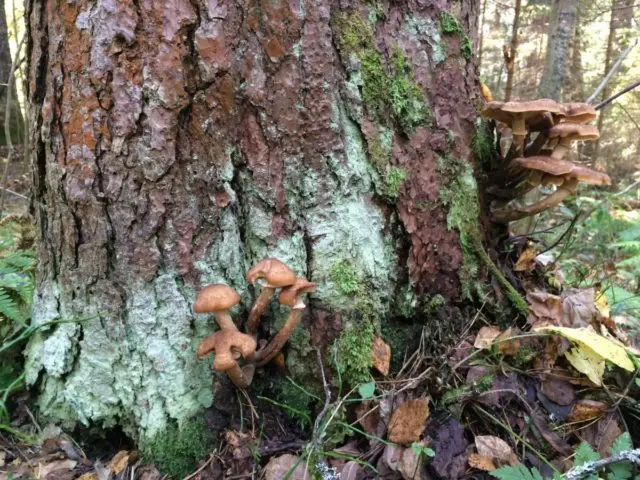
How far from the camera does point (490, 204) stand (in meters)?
2.51

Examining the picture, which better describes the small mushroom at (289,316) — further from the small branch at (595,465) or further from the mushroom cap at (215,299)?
the small branch at (595,465)

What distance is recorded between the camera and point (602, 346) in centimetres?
196

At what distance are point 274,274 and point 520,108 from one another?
139 centimetres

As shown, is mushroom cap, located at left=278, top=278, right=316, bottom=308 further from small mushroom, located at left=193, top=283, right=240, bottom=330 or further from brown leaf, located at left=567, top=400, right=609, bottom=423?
brown leaf, located at left=567, top=400, right=609, bottom=423

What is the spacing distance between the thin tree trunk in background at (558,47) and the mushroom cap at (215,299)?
8231 mm

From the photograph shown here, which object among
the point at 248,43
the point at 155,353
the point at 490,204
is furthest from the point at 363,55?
the point at 155,353

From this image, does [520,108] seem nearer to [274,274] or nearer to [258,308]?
[274,274]

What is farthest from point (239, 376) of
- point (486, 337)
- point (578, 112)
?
point (578, 112)

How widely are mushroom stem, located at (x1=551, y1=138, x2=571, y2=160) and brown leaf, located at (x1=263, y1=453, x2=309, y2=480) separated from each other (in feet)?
6.27

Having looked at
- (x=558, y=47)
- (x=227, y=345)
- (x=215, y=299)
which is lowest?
(x=227, y=345)

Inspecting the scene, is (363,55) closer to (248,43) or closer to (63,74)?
(248,43)

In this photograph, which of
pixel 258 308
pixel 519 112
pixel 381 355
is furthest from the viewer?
pixel 519 112

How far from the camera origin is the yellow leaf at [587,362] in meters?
2.07

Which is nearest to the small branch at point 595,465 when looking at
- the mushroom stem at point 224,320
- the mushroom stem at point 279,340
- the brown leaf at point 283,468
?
the brown leaf at point 283,468
